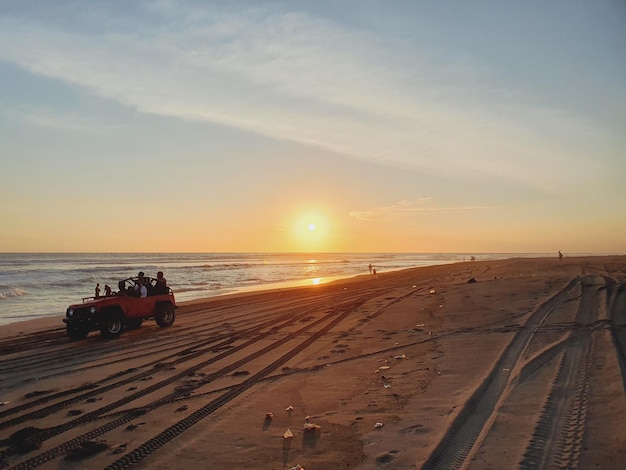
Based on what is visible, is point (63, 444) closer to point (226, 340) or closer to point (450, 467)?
point (450, 467)

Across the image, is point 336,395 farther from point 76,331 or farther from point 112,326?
point 76,331

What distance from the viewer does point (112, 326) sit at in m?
13.9

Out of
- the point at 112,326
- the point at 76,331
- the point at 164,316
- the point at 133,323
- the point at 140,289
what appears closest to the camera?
the point at 76,331

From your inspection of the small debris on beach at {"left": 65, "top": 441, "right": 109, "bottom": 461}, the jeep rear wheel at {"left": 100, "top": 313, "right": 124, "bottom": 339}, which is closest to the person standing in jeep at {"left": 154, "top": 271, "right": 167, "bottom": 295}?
the jeep rear wheel at {"left": 100, "top": 313, "right": 124, "bottom": 339}

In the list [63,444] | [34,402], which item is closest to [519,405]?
[63,444]

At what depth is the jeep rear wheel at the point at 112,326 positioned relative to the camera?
44.7 ft

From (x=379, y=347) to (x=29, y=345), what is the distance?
974 cm

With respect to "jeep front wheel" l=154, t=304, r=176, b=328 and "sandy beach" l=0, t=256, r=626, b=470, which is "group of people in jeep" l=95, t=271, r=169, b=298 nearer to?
"jeep front wheel" l=154, t=304, r=176, b=328

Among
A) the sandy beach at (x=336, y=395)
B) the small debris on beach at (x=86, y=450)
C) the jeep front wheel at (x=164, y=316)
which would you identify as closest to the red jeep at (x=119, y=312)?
the jeep front wheel at (x=164, y=316)

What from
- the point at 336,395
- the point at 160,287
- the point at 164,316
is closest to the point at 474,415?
the point at 336,395

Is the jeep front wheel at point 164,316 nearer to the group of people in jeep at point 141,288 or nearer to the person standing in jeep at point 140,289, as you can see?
the group of people in jeep at point 141,288

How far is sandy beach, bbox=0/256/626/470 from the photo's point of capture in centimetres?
516

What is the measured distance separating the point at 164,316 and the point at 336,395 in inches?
388

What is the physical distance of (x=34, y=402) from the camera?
7730mm
